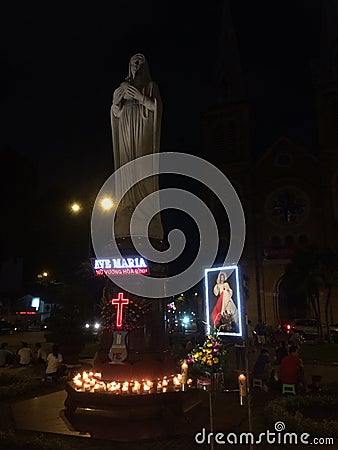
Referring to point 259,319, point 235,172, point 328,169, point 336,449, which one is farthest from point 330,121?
point 336,449

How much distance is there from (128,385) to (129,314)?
4.81 ft

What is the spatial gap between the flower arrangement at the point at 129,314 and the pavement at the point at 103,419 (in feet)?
6.07

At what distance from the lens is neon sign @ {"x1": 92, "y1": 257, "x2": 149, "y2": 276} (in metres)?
9.09

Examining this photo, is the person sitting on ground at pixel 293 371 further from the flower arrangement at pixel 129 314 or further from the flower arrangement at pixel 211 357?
the flower arrangement at pixel 129 314

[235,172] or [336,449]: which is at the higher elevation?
[235,172]

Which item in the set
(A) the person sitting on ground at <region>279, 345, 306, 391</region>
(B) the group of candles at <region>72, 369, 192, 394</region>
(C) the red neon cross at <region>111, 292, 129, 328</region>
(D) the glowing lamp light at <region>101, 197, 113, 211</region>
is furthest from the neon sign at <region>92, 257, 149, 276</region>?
(A) the person sitting on ground at <region>279, 345, 306, 391</region>

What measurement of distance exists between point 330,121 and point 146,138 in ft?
116

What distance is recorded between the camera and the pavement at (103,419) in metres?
7.06

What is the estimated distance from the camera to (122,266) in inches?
360

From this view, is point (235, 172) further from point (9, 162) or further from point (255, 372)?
point (255, 372)

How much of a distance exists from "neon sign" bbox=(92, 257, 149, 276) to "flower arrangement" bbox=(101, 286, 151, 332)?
0.61 m

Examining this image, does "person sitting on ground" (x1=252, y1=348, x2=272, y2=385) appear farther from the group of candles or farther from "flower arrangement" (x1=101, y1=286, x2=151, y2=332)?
"flower arrangement" (x1=101, y1=286, x2=151, y2=332)

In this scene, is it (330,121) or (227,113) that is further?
(227,113)

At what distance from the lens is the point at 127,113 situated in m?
10.5
